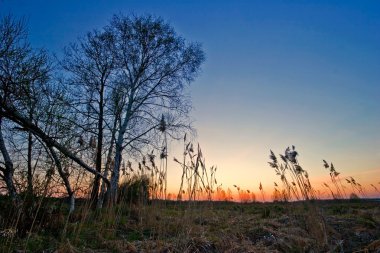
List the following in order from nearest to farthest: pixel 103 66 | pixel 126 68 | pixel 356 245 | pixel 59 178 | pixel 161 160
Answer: pixel 356 245
pixel 161 160
pixel 59 178
pixel 103 66
pixel 126 68

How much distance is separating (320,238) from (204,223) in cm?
312

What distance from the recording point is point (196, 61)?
15.6 m

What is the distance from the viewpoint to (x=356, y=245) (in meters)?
4.14

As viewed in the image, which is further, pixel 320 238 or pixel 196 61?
pixel 196 61

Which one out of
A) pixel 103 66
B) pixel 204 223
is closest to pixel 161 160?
pixel 204 223

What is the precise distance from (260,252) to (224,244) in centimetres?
59

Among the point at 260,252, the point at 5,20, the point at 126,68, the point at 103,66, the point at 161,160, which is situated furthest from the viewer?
the point at 126,68

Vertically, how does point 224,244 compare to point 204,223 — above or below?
below

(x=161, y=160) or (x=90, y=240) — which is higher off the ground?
(x=161, y=160)

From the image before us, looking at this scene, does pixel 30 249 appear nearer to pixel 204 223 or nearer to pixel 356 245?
pixel 204 223

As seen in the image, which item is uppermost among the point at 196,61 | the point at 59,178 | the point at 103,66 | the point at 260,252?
the point at 196,61

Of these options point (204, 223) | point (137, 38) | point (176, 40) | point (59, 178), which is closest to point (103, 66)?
point (137, 38)

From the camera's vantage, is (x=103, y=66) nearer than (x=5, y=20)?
No

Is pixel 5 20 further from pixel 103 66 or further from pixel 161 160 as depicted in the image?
pixel 161 160
